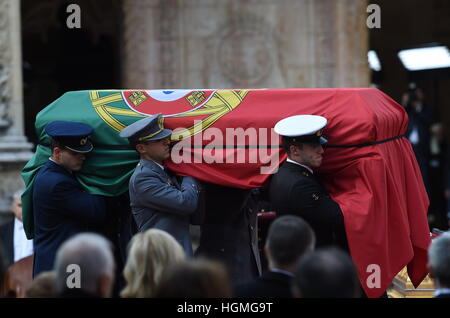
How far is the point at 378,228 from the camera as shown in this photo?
5250 mm

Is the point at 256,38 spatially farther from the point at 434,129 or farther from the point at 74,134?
the point at 74,134

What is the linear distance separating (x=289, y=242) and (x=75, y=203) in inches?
74.0

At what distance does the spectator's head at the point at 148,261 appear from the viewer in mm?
4078

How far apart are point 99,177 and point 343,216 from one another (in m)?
1.49

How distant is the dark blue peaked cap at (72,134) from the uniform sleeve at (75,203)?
0.73 ft

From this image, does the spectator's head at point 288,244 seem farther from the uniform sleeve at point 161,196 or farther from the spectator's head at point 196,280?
the uniform sleeve at point 161,196

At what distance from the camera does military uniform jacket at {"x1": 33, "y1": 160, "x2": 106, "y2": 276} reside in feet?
18.2

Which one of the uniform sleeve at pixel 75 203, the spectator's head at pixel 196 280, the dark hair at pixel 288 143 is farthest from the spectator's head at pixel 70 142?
the spectator's head at pixel 196 280

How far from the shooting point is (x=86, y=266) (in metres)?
3.66

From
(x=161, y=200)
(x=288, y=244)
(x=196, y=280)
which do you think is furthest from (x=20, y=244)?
(x=196, y=280)

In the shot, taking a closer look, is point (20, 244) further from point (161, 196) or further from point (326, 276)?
point (326, 276)

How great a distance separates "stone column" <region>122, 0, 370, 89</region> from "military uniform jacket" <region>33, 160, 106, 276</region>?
19.7 ft

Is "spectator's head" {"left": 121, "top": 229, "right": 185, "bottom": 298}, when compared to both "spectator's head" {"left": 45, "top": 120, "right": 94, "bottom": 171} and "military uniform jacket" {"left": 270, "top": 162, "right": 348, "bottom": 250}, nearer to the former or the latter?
"military uniform jacket" {"left": 270, "top": 162, "right": 348, "bottom": 250}

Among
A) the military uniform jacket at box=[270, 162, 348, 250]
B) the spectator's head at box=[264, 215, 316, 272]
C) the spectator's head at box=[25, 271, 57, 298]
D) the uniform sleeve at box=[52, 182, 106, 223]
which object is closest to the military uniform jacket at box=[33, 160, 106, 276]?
the uniform sleeve at box=[52, 182, 106, 223]
